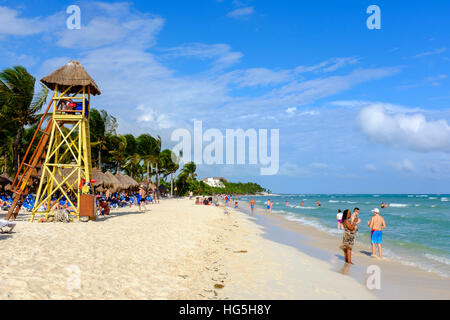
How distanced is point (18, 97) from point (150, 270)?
17241mm

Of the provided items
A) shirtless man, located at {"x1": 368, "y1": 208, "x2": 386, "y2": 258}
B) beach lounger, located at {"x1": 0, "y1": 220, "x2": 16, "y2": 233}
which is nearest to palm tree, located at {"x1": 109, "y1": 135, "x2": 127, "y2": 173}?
beach lounger, located at {"x1": 0, "y1": 220, "x2": 16, "y2": 233}

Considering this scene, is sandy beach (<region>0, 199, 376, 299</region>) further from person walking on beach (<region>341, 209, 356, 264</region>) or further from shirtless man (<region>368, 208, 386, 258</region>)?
shirtless man (<region>368, 208, 386, 258</region>)

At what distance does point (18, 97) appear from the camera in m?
18.4

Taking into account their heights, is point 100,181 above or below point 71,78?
below

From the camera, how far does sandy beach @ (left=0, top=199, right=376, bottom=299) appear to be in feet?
16.2

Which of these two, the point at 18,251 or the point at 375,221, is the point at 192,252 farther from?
the point at 375,221

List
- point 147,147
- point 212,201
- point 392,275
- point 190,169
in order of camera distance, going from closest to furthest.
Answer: point 392,275 → point 212,201 → point 147,147 → point 190,169

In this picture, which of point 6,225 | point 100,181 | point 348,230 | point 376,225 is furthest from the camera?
point 100,181

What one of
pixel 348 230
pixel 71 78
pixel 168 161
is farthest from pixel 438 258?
pixel 168 161

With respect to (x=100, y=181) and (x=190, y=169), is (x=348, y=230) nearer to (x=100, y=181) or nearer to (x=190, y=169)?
(x=100, y=181)

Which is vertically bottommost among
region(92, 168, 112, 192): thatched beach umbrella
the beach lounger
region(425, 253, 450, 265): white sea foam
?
region(425, 253, 450, 265): white sea foam

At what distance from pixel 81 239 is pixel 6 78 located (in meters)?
15.2

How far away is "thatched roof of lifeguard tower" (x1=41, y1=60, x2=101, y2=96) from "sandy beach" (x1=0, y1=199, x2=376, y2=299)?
21.8 feet
